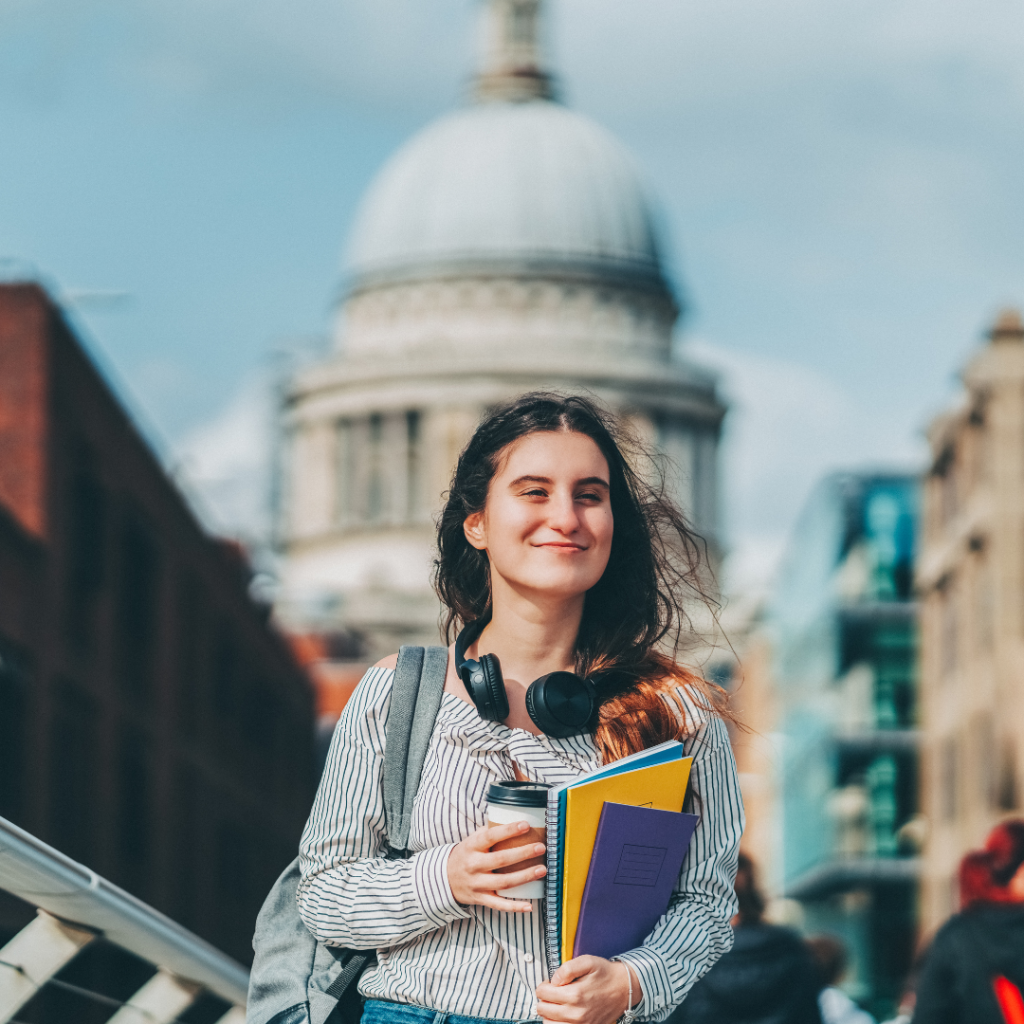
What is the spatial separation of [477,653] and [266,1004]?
70cm

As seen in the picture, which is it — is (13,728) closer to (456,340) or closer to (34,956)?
(34,956)

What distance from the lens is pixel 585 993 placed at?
3662mm

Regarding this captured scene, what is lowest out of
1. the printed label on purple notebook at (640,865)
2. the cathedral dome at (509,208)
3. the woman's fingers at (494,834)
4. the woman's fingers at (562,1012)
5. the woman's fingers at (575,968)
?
the woman's fingers at (562,1012)

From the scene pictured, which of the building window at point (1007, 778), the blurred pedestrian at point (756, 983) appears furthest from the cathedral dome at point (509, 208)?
the blurred pedestrian at point (756, 983)

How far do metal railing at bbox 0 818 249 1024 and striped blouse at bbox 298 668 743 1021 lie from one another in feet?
2.42

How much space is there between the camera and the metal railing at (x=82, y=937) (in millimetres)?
4551

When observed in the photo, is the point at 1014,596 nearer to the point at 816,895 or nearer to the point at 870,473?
the point at 870,473

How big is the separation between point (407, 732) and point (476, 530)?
1.55 ft

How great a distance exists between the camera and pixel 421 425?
86.9 m

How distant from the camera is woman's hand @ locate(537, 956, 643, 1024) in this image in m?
3.65

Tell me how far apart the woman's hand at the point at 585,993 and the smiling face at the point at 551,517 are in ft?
2.23

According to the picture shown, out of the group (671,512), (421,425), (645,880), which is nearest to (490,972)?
(645,880)

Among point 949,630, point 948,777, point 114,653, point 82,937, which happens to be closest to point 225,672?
point 114,653

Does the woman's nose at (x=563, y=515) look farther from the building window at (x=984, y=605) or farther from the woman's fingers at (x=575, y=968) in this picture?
the building window at (x=984, y=605)
